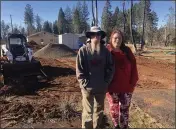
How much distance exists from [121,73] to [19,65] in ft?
26.4

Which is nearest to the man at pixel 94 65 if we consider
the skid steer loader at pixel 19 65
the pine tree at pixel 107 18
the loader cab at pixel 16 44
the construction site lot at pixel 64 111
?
the construction site lot at pixel 64 111

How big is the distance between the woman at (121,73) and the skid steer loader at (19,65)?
6.96 m

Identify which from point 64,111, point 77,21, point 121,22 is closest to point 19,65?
point 64,111

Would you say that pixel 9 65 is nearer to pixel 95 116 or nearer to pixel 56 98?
pixel 56 98

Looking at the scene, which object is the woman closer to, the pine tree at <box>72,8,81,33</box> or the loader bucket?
the loader bucket

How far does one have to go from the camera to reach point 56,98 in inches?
311

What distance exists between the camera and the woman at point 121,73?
3773mm

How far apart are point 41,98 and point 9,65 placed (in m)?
3.60

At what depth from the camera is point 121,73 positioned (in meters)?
3.79

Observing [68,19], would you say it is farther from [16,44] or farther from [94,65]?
[94,65]

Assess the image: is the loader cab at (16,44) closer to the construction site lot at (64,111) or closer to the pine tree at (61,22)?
the construction site lot at (64,111)

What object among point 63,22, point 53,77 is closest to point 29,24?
point 63,22

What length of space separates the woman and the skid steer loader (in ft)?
22.9

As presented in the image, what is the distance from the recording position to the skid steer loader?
35.6 feet
